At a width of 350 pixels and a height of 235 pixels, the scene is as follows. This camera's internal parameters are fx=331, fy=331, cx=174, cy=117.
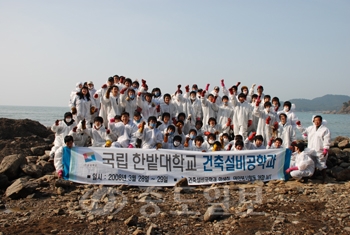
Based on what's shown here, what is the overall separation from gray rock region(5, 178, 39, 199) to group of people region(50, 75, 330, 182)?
1450 millimetres

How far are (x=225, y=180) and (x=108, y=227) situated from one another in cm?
352

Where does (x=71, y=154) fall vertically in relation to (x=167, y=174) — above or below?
above

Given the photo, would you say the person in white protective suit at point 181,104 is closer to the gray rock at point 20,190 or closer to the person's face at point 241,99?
the person's face at point 241,99

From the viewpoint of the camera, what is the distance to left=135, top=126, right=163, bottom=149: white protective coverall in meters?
9.20

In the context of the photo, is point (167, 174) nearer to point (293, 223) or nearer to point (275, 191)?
point (275, 191)

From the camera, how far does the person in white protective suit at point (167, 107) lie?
37.9 ft

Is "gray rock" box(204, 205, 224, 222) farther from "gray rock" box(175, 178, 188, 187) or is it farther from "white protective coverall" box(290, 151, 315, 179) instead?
"white protective coverall" box(290, 151, 315, 179)

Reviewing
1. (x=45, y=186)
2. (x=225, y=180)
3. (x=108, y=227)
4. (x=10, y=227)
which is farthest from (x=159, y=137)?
(x=10, y=227)

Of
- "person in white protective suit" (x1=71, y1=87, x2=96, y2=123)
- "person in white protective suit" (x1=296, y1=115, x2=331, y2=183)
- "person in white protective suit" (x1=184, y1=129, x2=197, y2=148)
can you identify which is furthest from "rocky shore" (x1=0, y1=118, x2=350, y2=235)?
"person in white protective suit" (x1=71, y1=87, x2=96, y2=123)

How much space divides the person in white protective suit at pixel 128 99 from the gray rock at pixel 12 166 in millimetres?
3691

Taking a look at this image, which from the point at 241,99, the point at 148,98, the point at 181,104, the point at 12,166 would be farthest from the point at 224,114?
the point at 12,166

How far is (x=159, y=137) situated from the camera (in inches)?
368

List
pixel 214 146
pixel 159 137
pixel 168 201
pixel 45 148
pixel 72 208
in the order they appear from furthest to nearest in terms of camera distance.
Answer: pixel 45 148 < pixel 159 137 < pixel 214 146 < pixel 168 201 < pixel 72 208

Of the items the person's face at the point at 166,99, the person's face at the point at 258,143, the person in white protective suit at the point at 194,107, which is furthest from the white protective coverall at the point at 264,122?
the person's face at the point at 166,99
